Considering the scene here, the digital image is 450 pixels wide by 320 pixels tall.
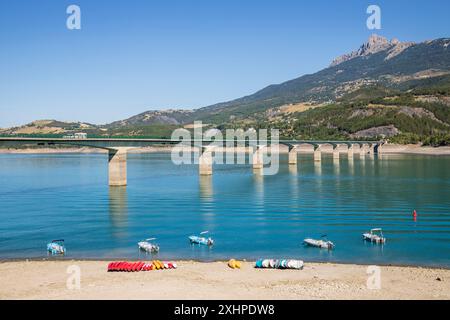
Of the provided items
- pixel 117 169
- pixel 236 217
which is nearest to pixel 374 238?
pixel 236 217

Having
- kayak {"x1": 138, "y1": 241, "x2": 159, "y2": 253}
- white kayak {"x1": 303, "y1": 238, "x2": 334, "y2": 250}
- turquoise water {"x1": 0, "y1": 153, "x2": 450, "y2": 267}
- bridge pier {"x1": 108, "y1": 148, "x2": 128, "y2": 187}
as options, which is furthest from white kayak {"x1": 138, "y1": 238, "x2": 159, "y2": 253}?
bridge pier {"x1": 108, "y1": 148, "x2": 128, "y2": 187}

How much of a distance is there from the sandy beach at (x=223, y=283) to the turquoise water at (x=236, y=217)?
4.11 m

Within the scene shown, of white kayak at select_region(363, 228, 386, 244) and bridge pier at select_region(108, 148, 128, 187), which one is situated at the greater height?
bridge pier at select_region(108, 148, 128, 187)

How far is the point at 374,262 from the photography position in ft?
116

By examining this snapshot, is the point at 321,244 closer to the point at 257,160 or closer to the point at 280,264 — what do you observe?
the point at 280,264

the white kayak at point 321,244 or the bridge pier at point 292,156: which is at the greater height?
the bridge pier at point 292,156

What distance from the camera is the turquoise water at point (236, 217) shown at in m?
39.7

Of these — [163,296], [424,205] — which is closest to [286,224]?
[424,205]

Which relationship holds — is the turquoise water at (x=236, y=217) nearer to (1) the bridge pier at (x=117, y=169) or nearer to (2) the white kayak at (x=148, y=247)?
(2) the white kayak at (x=148, y=247)

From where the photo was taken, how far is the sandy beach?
2717 centimetres

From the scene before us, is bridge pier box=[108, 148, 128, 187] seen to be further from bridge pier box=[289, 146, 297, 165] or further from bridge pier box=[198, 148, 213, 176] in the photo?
bridge pier box=[289, 146, 297, 165]

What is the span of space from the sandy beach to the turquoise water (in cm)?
411

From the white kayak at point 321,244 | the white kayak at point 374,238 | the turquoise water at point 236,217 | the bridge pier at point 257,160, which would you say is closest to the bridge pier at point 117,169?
the turquoise water at point 236,217
